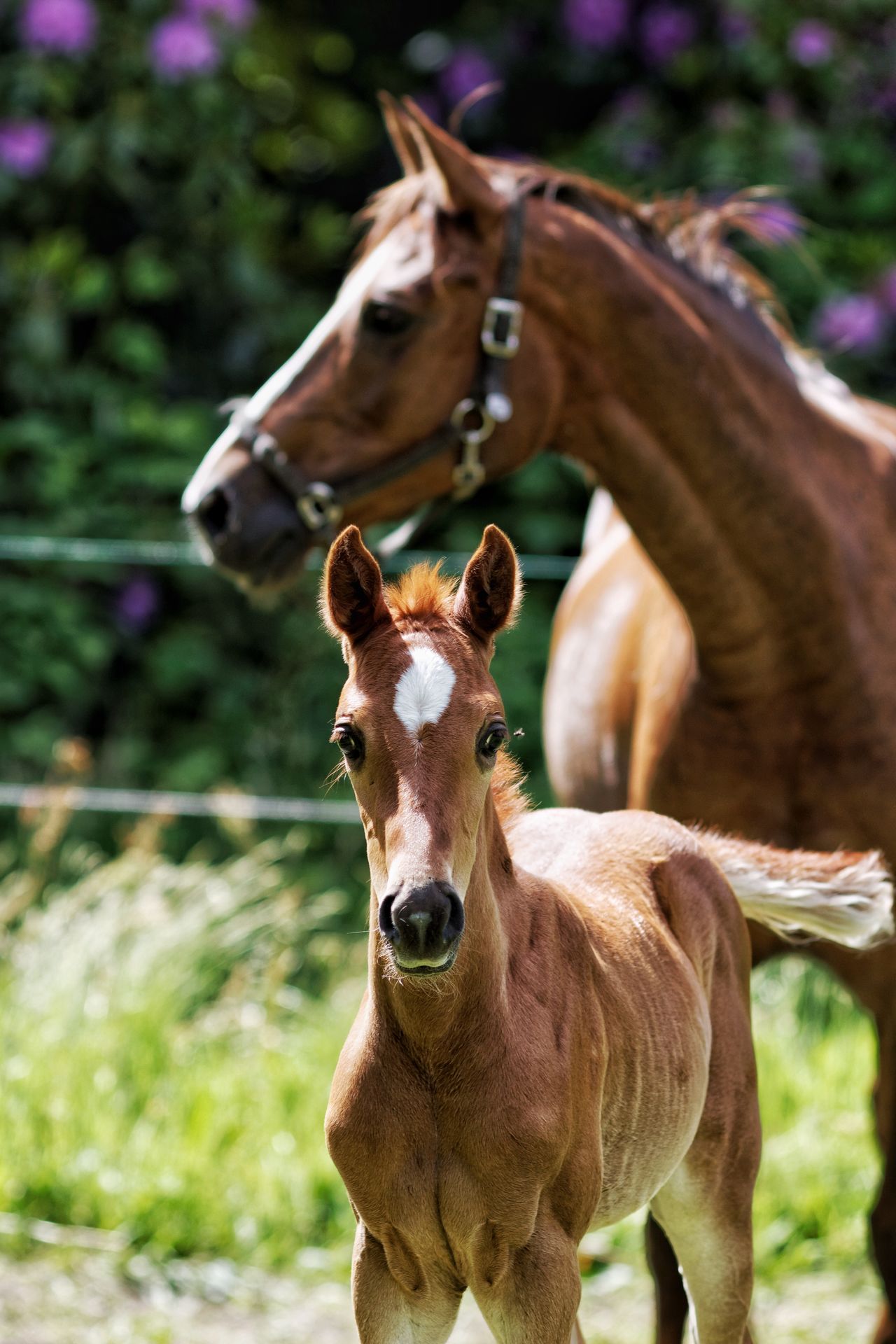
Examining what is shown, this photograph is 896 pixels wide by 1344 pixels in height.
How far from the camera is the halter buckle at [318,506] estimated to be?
3.01m

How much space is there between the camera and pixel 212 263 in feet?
21.8

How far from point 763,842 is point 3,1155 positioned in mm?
2128

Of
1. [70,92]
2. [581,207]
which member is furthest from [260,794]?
[581,207]

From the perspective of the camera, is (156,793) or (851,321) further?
(851,321)

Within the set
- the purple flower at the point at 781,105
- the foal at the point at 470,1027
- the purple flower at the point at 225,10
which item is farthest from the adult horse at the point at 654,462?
the purple flower at the point at 781,105

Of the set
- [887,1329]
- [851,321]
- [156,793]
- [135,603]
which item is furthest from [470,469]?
[851,321]

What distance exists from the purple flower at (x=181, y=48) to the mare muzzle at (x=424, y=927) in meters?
5.44

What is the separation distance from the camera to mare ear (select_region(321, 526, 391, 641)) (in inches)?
69.0

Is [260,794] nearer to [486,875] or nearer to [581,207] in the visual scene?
[581,207]

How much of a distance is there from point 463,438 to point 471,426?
0.09ft

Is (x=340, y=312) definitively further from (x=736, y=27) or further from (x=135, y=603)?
(x=736, y=27)

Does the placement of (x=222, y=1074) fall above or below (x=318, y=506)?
below

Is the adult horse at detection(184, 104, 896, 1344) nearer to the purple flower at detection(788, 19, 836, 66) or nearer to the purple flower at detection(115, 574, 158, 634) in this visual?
the purple flower at detection(115, 574, 158, 634)

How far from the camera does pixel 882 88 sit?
6.82 metres
